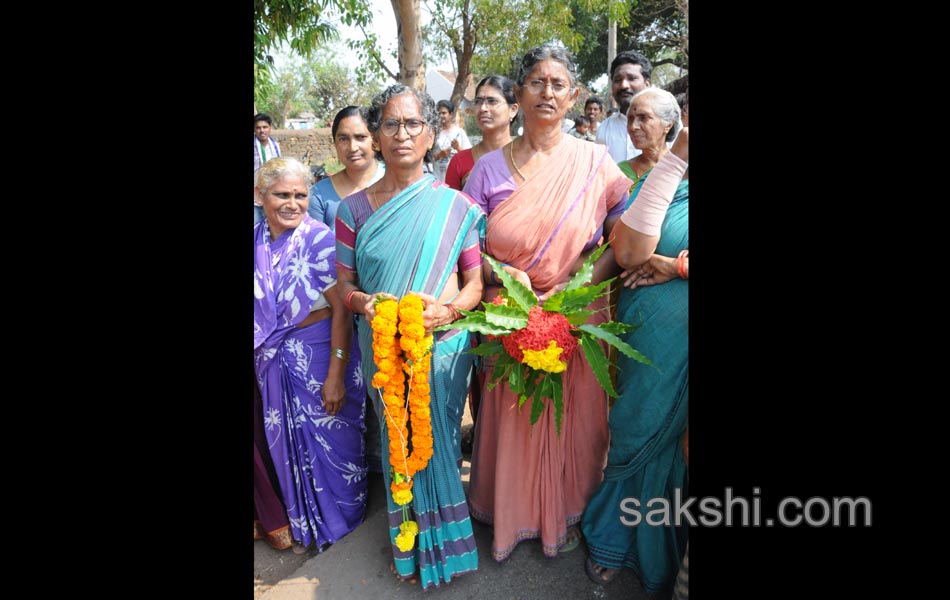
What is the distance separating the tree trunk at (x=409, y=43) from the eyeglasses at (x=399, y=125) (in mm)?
4612

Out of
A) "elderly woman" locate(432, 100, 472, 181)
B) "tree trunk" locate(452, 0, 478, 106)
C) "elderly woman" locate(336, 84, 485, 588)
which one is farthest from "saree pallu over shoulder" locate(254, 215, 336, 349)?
"tree trunk" locate(452, 0, 478, 106)

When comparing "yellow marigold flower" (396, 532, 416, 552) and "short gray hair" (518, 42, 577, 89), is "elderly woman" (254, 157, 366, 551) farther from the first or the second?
"short gray hair" (518, 42, 577, 89)

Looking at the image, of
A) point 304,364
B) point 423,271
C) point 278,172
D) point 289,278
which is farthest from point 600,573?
point 278,172

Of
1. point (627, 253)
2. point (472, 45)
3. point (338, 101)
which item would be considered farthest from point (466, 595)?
point (338, 101)

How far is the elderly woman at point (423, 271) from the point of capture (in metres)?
2.71

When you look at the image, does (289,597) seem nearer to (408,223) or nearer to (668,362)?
(408,223)

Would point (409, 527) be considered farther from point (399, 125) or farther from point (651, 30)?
point (651, 30)

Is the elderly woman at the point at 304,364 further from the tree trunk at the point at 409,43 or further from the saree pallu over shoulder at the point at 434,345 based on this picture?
the tree trunk at the point at 409,43

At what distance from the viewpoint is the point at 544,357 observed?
233 centimetres

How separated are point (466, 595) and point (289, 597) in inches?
37.7

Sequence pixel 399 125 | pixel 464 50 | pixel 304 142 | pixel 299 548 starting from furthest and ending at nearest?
1. pixel 304 142
2. pixel 464 50
3. pixel 299 548
4. pixel 399 125

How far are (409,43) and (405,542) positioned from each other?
237 inches

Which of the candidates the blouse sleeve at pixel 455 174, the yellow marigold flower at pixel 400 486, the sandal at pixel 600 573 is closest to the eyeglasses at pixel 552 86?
the blouse sleeve at pixel 455 174

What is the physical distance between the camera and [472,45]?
10.5 m
